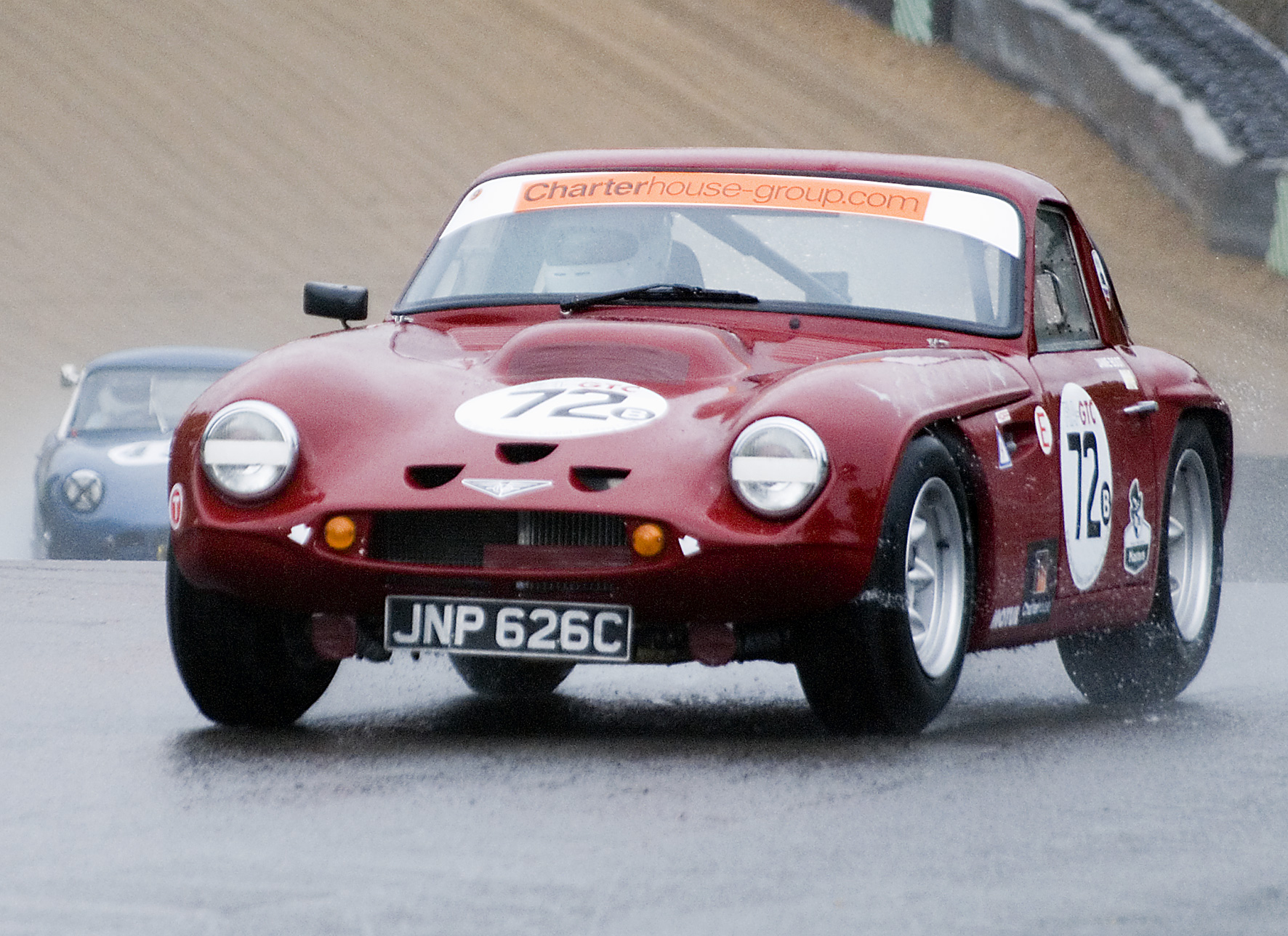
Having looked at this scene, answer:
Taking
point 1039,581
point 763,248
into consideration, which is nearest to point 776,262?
point 763,248

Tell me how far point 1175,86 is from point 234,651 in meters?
27.4

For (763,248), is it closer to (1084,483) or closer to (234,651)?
(1084,483)

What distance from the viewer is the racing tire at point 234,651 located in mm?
5652

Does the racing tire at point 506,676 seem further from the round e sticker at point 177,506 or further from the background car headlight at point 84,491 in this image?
the background car headlight at point 84,491

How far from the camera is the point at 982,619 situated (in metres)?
5.83

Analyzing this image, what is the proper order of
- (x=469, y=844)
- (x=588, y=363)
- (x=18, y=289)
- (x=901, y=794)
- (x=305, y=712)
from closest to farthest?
(x=469, y=844), (x=901, y=794), (x=588, y=363), (x=305, y=712), (x=18, y=289)

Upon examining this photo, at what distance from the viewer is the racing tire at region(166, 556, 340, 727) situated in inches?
223

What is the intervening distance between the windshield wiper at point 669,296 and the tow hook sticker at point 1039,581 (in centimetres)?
95

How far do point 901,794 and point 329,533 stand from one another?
1.39 metres

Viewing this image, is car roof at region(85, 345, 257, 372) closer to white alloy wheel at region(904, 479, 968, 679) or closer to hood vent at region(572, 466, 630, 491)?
white alloy wheel at region(904, 479, 968, 679)

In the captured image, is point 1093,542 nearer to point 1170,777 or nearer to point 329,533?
point 1170,777

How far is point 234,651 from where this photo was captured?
5668 mm

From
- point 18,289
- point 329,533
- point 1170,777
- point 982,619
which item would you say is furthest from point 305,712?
point 18,289

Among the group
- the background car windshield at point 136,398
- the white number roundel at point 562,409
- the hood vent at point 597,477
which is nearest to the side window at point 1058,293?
the white number roundel at point 562,409
